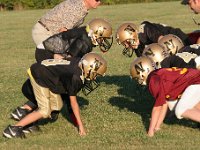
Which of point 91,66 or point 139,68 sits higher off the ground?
point 91,66

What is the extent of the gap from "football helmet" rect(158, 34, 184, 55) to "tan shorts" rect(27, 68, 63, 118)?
5.77ft

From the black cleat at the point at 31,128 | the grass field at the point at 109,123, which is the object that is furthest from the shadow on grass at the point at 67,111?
the black cleat at the point at 31,128

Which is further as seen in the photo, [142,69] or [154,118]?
[142,69]

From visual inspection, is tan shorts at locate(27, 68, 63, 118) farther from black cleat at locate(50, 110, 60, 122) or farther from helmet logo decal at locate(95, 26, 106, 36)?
helmet logo decal at locate(95, 26, 106, 36)

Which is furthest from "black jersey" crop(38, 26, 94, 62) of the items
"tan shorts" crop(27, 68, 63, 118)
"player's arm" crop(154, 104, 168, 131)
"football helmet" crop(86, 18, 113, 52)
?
"player's arm" crop(154, 104, 168, 131)

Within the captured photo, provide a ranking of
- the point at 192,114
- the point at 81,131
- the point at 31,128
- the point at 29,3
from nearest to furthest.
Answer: the point at 192,114
the point at 81,131
the point at 31,128
the point at 29,3

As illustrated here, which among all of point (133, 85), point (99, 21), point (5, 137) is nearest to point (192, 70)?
point (99, 21)

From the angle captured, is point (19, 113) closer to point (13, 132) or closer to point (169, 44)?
point (13, 132)

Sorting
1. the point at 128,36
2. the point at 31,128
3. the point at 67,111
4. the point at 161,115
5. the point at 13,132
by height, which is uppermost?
the point at 128,36

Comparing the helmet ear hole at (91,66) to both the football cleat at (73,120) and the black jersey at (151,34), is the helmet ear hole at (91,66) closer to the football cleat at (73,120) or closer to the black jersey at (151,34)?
the football cleat at (73,120)

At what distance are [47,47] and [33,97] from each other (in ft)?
2.38

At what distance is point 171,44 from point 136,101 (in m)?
1.47

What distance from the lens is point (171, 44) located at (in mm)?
7695

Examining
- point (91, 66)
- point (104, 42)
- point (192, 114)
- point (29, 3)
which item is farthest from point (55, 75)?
point (29, 3)
